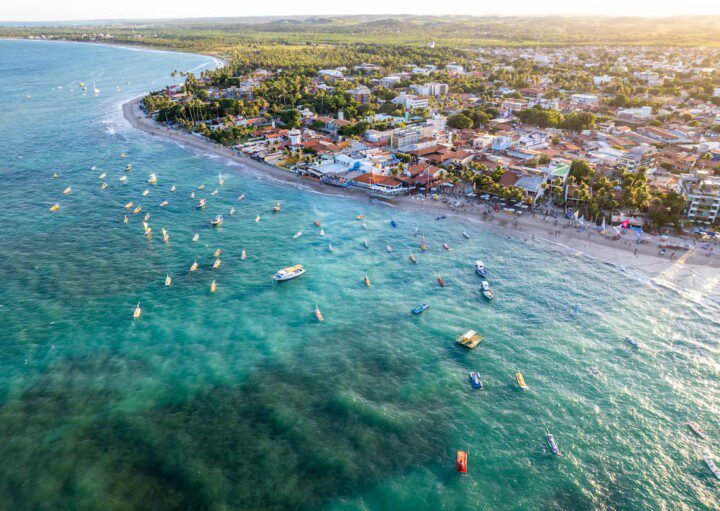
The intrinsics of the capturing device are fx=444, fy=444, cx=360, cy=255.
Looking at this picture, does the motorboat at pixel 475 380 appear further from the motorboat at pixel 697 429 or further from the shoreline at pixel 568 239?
the shoreline at pixel 568 239

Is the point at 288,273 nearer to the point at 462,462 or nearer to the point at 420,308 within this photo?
the point at 420,308

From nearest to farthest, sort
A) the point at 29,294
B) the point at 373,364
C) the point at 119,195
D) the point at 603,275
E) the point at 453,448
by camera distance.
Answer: the point at 453,448 → the point at 373,364 → the point at 29,294 → the point at 603,275 → the point at 119,195

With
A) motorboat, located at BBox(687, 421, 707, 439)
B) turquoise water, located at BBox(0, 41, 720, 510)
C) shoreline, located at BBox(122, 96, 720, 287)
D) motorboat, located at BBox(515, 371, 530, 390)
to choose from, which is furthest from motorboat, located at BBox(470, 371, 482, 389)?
shoreline, located at BBox(122, 96, 720, 287)

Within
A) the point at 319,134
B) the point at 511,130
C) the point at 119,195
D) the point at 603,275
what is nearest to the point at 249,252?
the point at 119,195

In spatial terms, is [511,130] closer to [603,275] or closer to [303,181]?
[303,181]

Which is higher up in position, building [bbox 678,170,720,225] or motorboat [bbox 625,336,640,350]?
building [bbox 678,170,720,225]

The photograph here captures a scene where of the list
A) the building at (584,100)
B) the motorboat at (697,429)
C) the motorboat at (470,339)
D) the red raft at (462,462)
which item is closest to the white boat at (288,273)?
the motorboat at (470,339)

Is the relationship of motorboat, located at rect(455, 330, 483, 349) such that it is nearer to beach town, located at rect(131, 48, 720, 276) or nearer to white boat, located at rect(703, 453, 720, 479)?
white boat, located at rect(703, 453, 720, 479)
